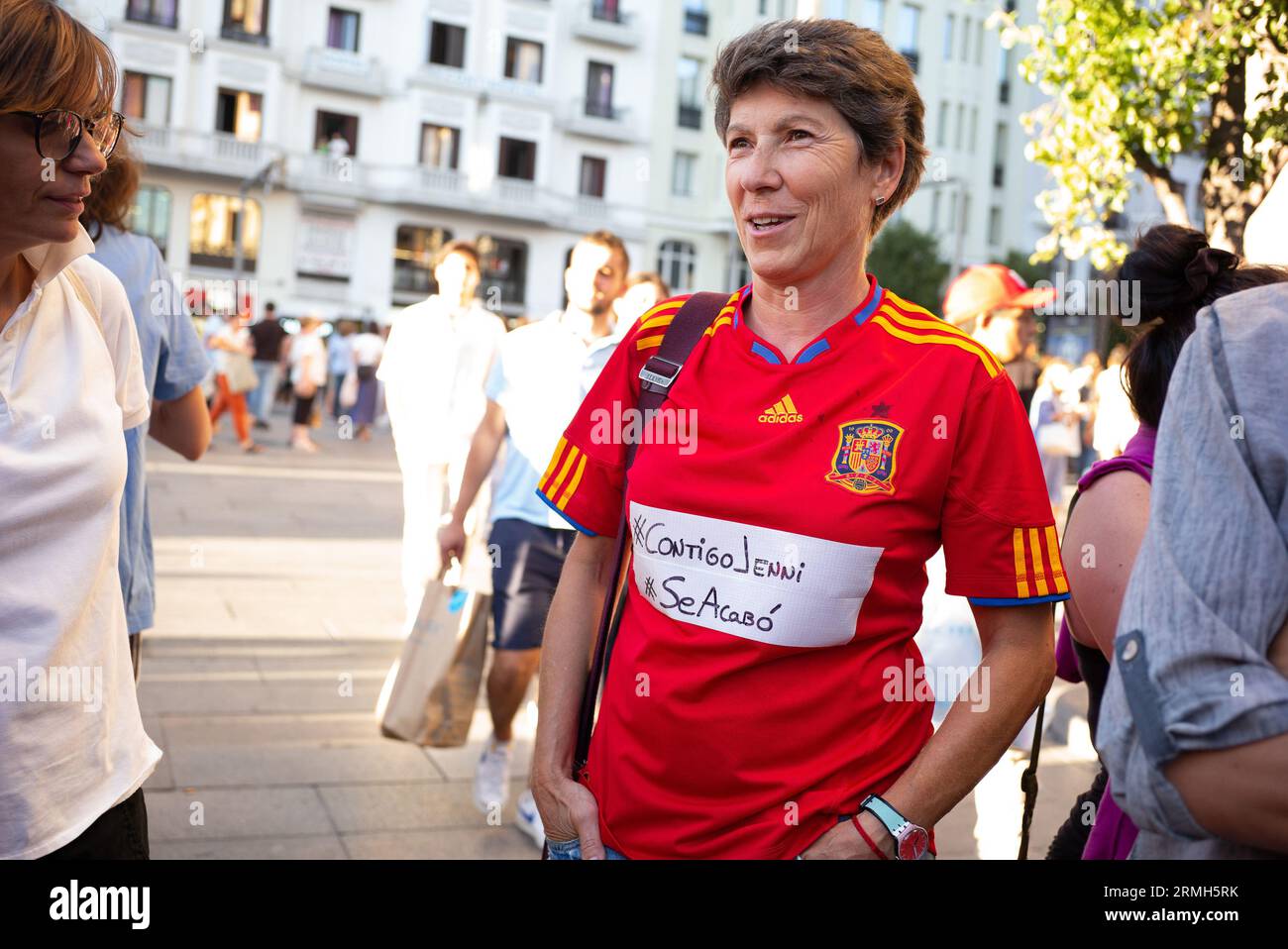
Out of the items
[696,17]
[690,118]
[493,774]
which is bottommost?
[493,774]

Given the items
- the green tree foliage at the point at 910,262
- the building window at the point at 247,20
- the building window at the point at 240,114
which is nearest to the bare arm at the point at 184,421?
the building window at the point at 240,114

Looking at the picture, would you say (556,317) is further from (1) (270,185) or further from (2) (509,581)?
(1) (270,185)

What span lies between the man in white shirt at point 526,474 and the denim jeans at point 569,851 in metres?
2.56

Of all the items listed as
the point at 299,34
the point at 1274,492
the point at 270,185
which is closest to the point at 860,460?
the point at 1274,492

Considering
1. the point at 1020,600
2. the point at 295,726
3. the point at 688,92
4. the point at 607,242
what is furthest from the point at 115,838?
the point at 688,92

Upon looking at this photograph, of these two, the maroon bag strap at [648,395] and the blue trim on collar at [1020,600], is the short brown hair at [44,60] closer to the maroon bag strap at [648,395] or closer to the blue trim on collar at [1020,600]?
the maroon bag strap at [648,395]

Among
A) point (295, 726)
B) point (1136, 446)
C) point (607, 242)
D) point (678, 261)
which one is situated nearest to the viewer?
point (1136, 446)

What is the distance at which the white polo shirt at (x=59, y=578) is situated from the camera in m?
1.94

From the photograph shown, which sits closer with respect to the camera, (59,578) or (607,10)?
(59,578)

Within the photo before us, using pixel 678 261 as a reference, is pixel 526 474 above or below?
below

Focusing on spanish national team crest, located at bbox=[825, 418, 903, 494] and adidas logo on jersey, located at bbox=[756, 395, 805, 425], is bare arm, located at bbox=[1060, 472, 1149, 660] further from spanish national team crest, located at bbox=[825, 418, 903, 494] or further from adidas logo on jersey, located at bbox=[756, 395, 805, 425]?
adidas logo on jersey, located at bbox=[756, 395, 805, 425]

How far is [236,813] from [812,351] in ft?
11.0

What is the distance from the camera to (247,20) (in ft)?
139

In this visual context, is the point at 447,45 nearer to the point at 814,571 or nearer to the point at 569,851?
the point at 569,851
